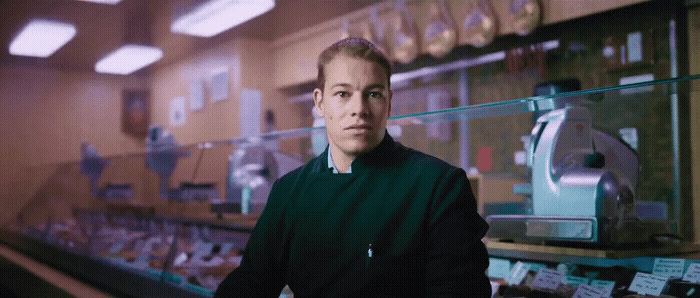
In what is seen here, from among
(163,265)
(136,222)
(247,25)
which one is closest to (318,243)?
(163,265)

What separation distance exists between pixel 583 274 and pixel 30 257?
152 inches

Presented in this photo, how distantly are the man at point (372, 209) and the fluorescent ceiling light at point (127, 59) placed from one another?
238 inches

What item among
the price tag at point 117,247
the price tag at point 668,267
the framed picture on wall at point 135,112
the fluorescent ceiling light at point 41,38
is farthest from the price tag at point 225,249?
the framed picture on wall at point 135,112

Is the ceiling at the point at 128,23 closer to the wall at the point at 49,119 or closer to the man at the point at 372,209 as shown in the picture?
the wall at the point at 49,119

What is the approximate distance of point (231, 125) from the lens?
6996 mm

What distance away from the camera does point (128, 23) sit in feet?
20.3

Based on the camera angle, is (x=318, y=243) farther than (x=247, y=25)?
No

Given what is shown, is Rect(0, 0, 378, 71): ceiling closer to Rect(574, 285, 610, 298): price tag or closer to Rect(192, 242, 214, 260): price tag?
Rect(192, 242, 214, 260): price tag

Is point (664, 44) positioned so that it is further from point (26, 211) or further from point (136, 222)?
point (26, 211)

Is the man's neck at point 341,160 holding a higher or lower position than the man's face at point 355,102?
lower

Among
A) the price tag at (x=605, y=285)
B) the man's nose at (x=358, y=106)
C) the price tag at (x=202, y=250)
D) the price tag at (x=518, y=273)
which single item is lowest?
the price tag at (x=202, y=250)

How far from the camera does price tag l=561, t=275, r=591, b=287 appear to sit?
1.46 meters

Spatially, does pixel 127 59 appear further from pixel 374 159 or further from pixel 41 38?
pixel 374 159

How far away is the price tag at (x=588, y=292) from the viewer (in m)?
1.36
